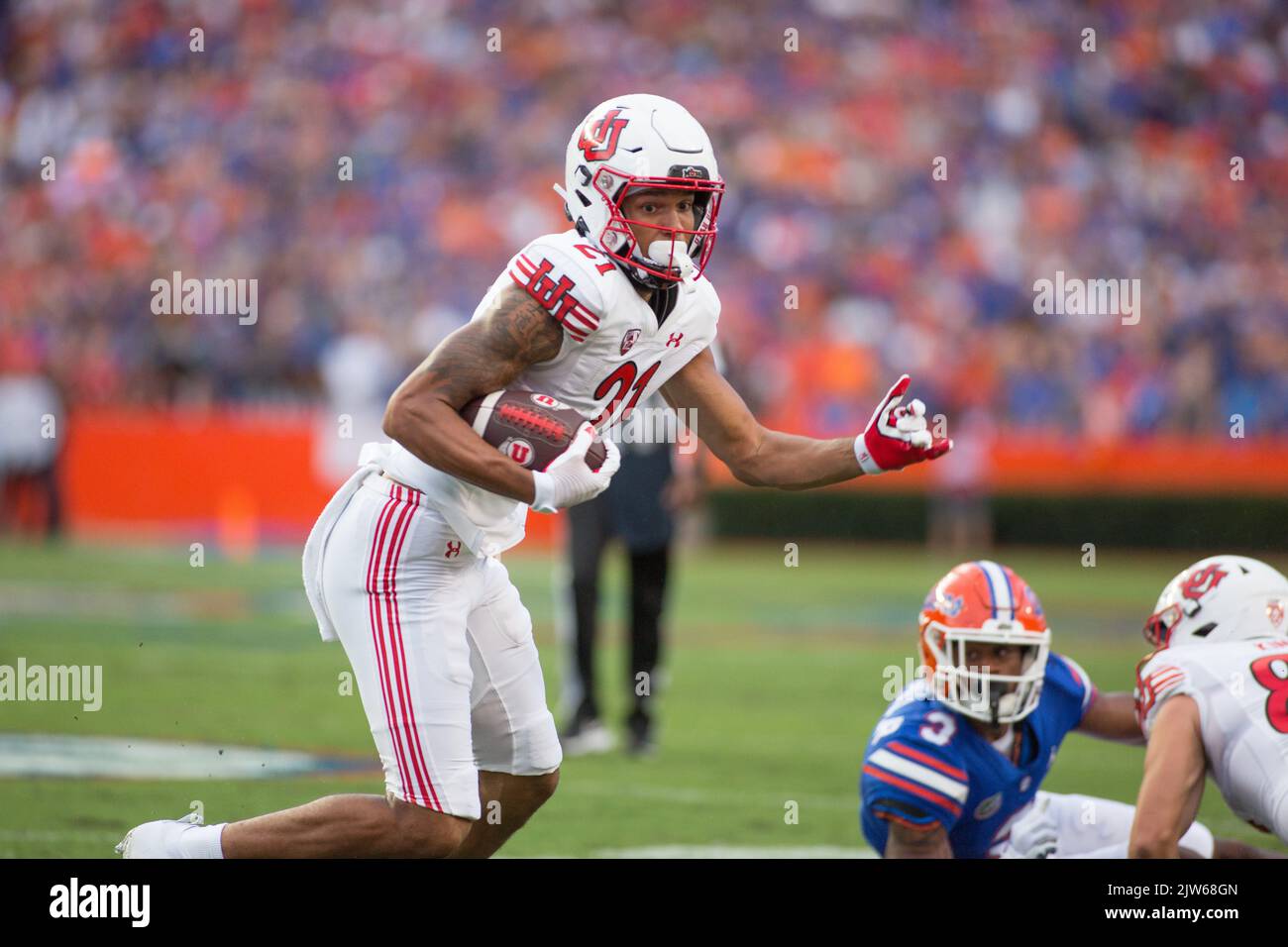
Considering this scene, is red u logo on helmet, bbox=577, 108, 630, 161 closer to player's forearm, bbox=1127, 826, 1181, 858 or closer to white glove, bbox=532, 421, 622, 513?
white glove, bbox=532, 421, 622, 513

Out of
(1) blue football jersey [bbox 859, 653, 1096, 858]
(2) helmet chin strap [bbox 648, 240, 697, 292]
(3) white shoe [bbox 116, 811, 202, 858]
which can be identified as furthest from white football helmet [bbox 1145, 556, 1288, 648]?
(3) white shoe [bbox 116, 811, 202, 858]

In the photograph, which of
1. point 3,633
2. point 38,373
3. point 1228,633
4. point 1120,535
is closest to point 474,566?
point 1228,633

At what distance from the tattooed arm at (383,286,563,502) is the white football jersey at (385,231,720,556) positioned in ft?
0.18

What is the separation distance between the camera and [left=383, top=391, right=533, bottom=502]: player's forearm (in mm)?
3686

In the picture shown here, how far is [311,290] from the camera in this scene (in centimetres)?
1884

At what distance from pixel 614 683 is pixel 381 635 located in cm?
573

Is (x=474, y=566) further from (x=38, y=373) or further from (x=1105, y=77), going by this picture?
(x=1105, y=77)

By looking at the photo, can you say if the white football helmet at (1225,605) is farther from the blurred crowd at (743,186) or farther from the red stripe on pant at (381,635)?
the blurred crowd at (743,186)

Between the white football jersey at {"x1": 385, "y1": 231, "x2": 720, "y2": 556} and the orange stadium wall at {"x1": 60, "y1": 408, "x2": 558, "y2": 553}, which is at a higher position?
the white football jersey at {"x1": 385, "y1": 231, "x2": 720, "y2": 556}

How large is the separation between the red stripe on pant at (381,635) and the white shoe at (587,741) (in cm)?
349

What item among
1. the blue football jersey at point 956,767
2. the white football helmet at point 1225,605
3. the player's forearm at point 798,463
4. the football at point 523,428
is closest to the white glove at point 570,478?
the football at point 523,428

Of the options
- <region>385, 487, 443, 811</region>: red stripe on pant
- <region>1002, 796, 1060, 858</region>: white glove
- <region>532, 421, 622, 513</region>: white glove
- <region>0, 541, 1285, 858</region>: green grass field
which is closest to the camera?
<region>532, 421, 622, 513</region>: white glove

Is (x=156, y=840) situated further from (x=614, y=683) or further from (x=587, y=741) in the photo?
(x=614, y=683)

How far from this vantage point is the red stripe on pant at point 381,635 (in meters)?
3.78
